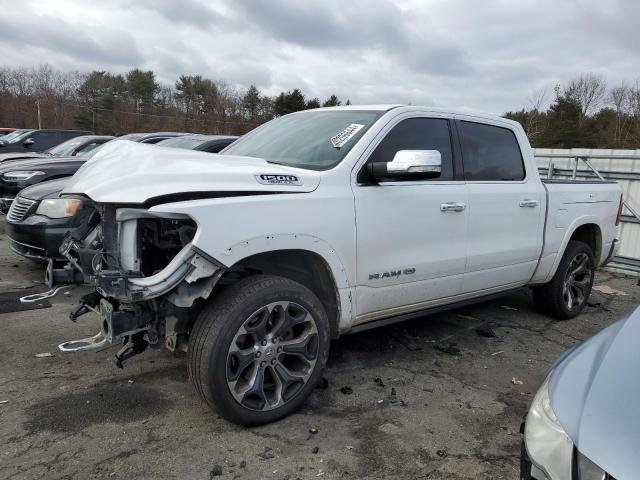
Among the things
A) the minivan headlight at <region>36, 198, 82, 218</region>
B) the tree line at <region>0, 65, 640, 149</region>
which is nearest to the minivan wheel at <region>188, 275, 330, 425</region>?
the minivan headlight at <region>36, 198, 82, 218</region>

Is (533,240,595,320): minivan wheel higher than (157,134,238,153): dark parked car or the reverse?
the reverse

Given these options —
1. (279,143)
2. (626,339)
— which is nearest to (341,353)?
(279,143)

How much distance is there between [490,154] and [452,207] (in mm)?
906

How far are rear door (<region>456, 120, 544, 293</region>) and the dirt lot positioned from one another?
2.37 ft

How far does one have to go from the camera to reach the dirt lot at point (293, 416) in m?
2.65

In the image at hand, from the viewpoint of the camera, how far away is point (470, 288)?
4125 millimetres

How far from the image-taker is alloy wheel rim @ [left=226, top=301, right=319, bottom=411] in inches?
112

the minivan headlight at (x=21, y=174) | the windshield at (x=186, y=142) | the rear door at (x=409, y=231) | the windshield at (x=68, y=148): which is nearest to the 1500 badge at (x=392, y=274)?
the rear door at (x=409, y=231)

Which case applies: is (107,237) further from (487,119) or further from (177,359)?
(487,119)

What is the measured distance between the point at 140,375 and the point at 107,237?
1.25 metres

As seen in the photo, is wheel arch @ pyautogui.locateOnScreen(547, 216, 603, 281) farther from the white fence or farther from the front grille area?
the front grille area

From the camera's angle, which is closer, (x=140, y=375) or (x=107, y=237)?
(x=107, y=237)

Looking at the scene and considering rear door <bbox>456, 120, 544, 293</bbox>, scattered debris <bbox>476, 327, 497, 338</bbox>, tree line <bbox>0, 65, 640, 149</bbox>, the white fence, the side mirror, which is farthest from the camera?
tree line <bbox>0, 65, 640, 149</bbox>

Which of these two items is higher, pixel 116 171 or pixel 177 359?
pixel 116 171
